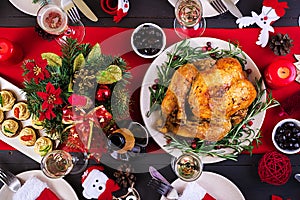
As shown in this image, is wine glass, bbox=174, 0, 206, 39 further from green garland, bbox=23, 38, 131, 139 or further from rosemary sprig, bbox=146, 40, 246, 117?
green garland, bbox=23, 38, 131, 139

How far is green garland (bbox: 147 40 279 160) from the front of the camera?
143 cm

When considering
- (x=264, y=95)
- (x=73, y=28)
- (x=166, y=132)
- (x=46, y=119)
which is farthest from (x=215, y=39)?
(x=46, y=119)

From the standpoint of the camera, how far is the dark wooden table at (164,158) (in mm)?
1496

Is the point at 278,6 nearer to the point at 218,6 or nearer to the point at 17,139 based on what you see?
the point at 218,6

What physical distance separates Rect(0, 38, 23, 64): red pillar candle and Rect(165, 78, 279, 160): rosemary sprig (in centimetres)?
57

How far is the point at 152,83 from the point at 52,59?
0.33m

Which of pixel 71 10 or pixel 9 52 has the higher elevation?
pixel 71 10

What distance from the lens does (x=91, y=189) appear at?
146 cm

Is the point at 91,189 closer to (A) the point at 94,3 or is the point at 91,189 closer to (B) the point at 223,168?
(B) the point at 223,168

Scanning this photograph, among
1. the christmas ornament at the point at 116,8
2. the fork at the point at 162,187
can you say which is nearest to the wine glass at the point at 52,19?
the christmas ornament at the point at 116,8

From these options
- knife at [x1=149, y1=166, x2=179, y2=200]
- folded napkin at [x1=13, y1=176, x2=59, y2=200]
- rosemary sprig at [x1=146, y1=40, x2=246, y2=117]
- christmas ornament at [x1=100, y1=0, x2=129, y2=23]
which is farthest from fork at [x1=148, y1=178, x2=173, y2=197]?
christmas ornament at [x1=100, y1=0, x2=129, y2=23]

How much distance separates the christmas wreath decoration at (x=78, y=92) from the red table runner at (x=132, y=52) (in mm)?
81

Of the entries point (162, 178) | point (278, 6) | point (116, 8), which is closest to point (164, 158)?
point (162, 178)

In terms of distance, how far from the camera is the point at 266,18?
4.97 ft
